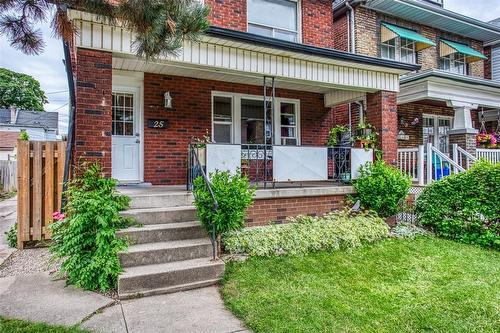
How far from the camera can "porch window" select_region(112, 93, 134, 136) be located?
7.45m

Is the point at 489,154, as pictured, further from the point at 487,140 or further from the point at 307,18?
the point at 307,18

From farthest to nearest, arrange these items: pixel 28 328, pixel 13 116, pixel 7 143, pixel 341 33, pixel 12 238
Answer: pixel 13 116 < pixel 7 143 < pixel 341 33 < pixel 12 238 < pixel 28 328

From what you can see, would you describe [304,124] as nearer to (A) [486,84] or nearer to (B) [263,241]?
(B) [263,241]

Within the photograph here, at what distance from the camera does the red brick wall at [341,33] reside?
10.9 meters

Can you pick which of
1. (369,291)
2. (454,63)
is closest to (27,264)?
Answer: (369,291)

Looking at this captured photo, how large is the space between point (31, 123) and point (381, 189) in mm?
35446

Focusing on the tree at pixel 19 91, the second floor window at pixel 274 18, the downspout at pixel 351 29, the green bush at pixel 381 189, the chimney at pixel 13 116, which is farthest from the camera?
the tree at pixel 19 91

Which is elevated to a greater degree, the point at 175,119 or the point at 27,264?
the point at 175,119

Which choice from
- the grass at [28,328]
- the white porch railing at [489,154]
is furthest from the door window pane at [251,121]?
the white porch railing at [489,154]

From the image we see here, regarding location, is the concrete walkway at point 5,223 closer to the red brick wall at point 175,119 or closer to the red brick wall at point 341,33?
the red brick wall at point 175,119

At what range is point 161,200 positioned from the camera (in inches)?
210

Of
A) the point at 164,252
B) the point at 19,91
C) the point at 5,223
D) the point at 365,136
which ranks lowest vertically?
the point at 5,223

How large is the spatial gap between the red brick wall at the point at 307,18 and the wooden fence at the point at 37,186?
5.04 metres

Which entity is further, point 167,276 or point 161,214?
point 161,214
